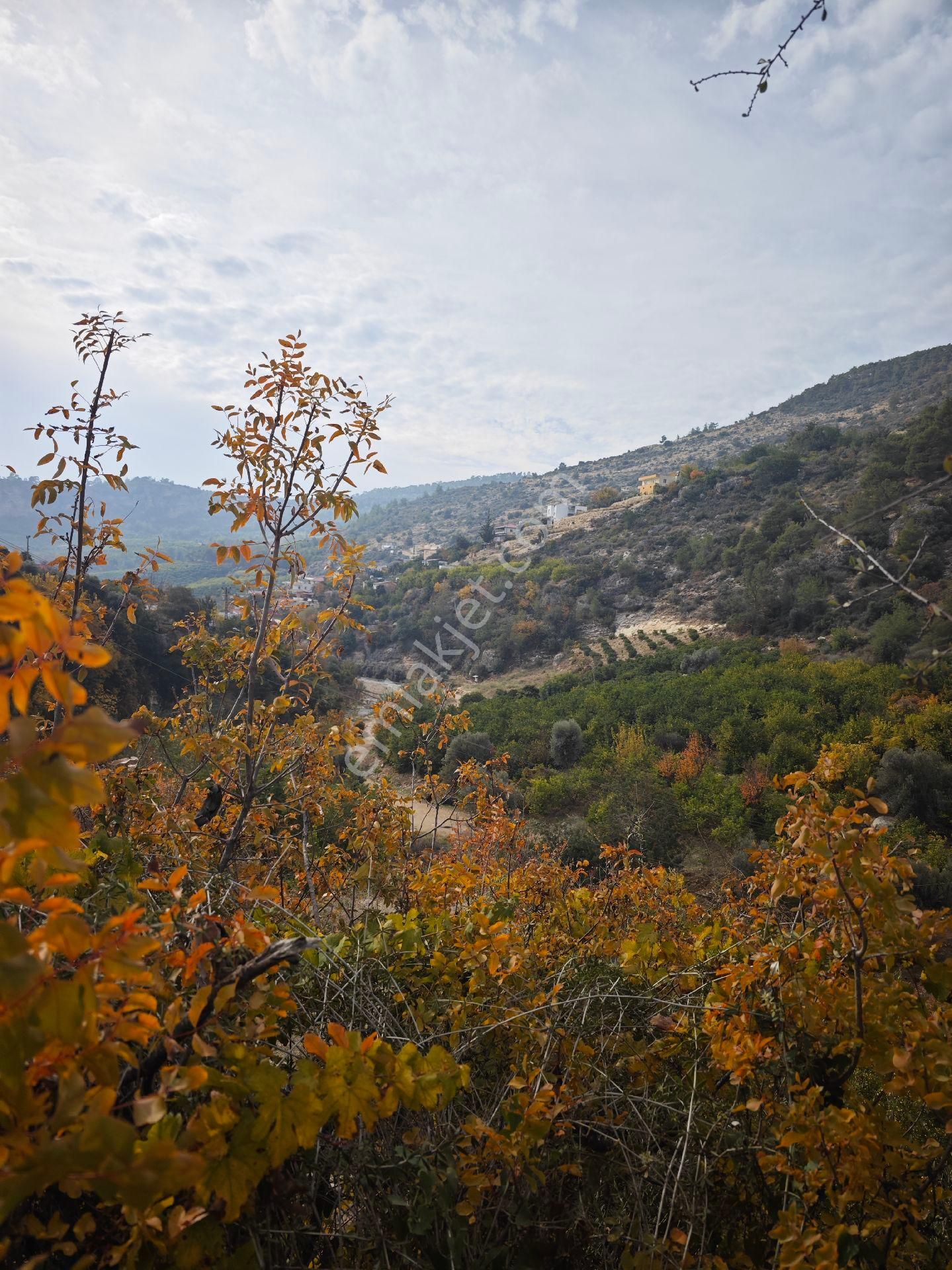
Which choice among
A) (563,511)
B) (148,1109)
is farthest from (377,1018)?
(563,511)

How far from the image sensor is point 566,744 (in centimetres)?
1414

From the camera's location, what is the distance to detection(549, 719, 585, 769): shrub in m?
14.0

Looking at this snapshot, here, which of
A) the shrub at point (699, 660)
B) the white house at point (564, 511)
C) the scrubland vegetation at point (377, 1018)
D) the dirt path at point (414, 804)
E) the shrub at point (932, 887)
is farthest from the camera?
the white house at point (564, 511)

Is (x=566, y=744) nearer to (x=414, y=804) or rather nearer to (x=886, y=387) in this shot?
(x=414, y=804)

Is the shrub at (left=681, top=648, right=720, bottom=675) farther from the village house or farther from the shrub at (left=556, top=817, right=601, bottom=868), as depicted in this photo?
the village house

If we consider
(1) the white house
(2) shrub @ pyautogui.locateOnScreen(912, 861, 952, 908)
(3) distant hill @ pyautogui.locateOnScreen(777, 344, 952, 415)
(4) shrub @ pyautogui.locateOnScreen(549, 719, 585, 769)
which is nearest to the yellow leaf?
(2) shrub @ pyautogui.locateOnScreen(912, 861, 952, 908)

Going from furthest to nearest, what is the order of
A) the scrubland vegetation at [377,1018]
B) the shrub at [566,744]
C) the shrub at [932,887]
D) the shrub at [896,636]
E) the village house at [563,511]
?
the village house at [563,511] → the shrub at [896,636] → the shrub at [566,744] → the shrub at [932,887] → the scrubland vegetation at [377,1018]

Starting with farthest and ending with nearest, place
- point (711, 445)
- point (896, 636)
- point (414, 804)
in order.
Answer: point (711, 445), point (896, 636), point (414, 804)

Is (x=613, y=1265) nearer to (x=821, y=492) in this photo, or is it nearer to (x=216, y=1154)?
(x=216, y=1154)

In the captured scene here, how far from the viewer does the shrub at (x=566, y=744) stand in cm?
1399

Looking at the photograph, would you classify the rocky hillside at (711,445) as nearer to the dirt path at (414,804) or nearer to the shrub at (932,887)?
the dirt path at (414,804)

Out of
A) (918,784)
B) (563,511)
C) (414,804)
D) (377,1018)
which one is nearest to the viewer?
(377,1018)

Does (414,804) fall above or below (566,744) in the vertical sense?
above

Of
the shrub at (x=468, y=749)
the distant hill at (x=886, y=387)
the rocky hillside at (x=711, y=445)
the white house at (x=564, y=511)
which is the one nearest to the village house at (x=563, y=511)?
the white house at (x=564, y=511)
